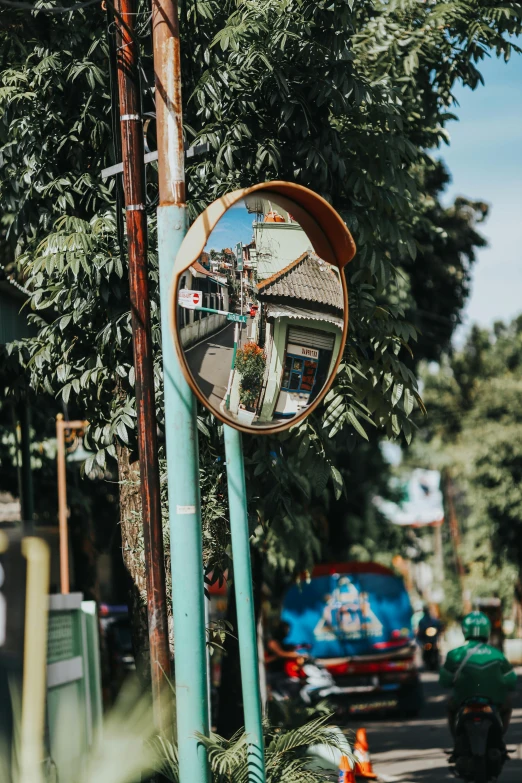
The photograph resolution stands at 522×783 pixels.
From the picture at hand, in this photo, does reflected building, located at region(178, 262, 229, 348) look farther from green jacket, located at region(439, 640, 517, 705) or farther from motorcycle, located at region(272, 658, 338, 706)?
motorcycle, located at region(272, 658, 338, 706)

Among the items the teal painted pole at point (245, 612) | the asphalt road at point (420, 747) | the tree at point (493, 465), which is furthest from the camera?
the tree at point (493, 465)

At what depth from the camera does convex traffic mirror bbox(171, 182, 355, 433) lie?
5023 mm

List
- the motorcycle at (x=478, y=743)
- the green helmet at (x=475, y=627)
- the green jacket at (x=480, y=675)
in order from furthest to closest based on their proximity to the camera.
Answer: the green helmet at (x=475, y=627) → the green jacket at (x=480, y=675) → the motorcycle at (x=478, y=743)

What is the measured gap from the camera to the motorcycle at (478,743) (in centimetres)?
919

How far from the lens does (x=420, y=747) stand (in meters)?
15.0

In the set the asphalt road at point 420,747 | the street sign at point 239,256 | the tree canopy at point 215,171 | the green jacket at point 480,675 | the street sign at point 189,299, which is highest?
the tree canopy at point 215,171

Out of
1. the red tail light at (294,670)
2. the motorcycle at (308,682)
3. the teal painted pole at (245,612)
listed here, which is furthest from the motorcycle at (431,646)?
the teal painted pole at (245,612)


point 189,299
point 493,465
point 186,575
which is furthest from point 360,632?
point 493,465

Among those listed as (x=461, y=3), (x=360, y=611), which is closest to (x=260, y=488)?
(x=461, y=3)

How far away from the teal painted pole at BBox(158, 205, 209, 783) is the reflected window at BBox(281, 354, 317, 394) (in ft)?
1.95

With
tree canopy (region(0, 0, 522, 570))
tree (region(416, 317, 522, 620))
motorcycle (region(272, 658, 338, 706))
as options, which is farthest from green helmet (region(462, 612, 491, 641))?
tree (region(416, 317, 522, 620))

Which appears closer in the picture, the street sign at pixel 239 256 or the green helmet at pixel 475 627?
the street sign at pixel 239 256

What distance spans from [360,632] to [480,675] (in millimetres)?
10614

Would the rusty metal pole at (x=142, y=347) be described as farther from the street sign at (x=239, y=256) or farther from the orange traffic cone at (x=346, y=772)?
the street sign at (x=239, y=256)
